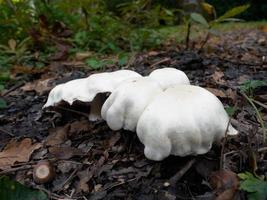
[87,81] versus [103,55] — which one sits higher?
[87,81]

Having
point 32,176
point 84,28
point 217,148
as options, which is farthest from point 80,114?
point 84,28

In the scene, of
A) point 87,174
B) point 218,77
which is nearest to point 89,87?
point 87,174

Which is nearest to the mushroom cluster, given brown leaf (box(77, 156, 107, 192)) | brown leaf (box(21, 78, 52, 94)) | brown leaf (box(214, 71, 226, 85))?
brown leaf (box(77, 156, 107, 192))

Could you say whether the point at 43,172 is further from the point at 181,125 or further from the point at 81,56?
the point at 81,56

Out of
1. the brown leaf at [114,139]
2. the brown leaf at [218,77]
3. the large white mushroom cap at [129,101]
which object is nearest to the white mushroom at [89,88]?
the large white mushroom cap at [129,101]

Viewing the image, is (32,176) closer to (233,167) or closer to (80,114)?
(80,114)

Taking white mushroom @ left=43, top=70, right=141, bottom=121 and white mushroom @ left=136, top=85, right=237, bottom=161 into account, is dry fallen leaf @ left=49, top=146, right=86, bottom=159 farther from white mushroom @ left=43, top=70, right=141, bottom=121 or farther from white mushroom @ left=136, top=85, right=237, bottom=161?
white mushroom @ left=136, top=85, right=237, bottom=161

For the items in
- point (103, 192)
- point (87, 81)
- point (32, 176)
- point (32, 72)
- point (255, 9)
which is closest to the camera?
point (103, 192)
